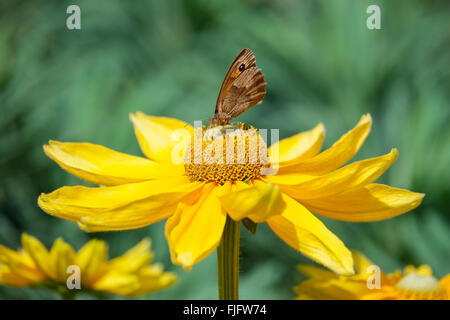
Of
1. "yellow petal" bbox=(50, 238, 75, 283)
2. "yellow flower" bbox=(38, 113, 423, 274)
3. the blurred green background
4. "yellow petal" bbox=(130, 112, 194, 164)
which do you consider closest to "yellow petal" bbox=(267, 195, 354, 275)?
"yellow flower" bbox=(38, 113, 423, 274)

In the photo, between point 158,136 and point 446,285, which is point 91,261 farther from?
point 446,285

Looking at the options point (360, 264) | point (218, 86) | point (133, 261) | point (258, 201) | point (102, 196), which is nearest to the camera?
point (258, 201)

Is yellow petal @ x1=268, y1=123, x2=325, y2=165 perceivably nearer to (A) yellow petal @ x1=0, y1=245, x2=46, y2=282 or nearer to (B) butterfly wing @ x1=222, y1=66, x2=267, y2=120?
(B) butterfly wing @ x1=222, y1=66, x2=267, y2=120

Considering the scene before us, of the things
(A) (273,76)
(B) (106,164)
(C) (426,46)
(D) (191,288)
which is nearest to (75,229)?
(D) (191,288)

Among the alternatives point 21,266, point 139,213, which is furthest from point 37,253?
point 139,213

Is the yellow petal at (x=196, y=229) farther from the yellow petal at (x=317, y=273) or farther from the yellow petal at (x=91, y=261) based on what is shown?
the yellow petal at (x=91, y=261)

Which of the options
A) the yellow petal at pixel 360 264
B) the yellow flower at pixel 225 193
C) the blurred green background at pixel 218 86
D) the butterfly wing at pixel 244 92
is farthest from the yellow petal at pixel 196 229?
the blurred green background at pixel 218 86

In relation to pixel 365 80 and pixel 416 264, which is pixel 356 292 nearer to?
pixel 416 264
